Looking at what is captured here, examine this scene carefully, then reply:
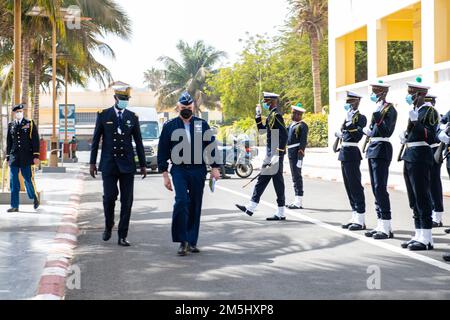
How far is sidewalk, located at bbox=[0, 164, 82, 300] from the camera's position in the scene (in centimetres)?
707

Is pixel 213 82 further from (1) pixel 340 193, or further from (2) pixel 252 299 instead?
(2) pixel 252 299

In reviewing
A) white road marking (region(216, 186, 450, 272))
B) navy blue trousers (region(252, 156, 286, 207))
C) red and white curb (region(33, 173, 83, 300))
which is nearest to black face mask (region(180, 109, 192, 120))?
red and white curb (region(33, 173, 83, 300))

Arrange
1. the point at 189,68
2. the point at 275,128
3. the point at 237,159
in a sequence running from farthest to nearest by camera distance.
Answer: the point at 189,68 < the point at 237,159 < the point at 275,128

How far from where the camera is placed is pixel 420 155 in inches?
361

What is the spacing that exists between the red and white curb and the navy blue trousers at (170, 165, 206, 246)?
138cm

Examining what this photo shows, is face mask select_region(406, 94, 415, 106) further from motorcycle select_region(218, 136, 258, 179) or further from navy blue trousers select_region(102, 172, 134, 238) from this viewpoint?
motorcycle select_region(218, 136, 258, 179)

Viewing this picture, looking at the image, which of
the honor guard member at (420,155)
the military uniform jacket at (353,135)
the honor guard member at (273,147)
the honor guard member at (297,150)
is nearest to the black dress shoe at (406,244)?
Answer: the honor guard member at (420,155)

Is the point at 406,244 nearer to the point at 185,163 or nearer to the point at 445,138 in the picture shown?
the point at 445,138

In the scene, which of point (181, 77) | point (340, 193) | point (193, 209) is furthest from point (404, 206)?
point (181, 77)

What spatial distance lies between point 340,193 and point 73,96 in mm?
75376

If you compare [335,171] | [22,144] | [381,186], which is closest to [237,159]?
[335,171]

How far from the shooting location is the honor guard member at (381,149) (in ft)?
33.3

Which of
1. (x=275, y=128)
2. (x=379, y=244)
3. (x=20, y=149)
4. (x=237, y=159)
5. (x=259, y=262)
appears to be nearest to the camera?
(x=259, y=262)

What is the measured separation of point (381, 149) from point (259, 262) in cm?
275
